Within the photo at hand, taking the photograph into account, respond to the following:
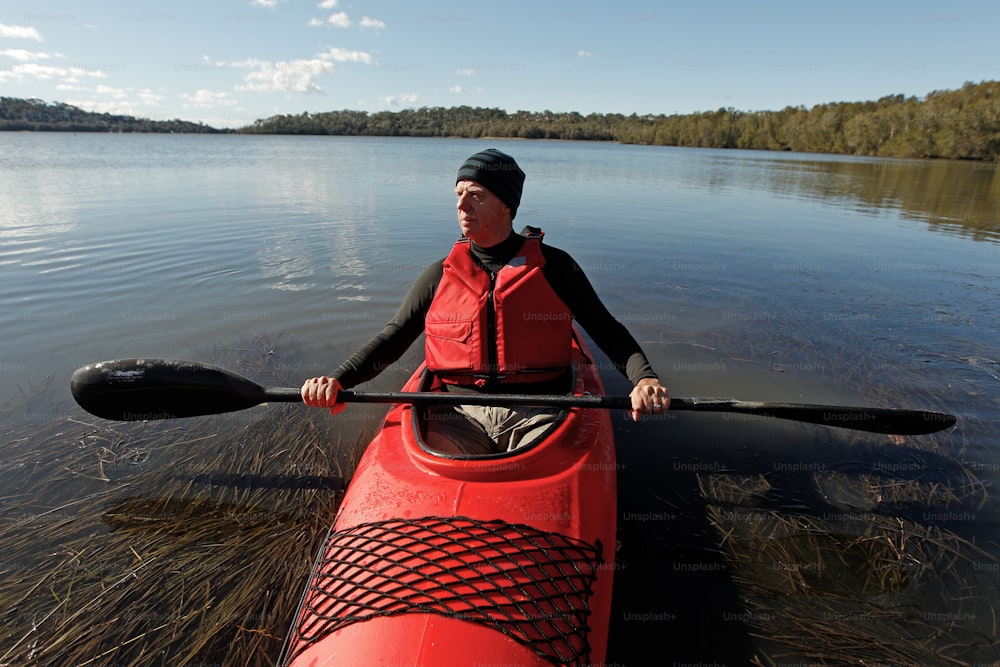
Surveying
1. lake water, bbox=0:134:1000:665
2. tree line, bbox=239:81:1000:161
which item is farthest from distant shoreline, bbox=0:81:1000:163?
lake water, bbox=0:134:1000:665

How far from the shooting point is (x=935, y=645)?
244 cm

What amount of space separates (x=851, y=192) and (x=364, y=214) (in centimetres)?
1888

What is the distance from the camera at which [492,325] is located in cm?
291

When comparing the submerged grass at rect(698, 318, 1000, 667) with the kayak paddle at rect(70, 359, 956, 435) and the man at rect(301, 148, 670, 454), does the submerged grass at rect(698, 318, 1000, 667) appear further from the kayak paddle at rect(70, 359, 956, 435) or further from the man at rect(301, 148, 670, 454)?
the man at rect(301, 148, 670, 454)

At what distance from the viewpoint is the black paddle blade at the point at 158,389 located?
10.6 feet

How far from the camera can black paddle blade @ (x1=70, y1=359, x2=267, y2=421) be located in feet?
10.6

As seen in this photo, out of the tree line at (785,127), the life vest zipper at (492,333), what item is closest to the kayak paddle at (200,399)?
the life vest zipper at (492,333)

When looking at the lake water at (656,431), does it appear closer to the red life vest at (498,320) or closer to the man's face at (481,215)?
the red life vest at (498,320)

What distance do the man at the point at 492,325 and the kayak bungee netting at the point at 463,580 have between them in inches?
29.9

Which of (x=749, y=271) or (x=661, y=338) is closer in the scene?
(x=661, y=338)

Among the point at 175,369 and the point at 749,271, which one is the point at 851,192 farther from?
the point at 175,369

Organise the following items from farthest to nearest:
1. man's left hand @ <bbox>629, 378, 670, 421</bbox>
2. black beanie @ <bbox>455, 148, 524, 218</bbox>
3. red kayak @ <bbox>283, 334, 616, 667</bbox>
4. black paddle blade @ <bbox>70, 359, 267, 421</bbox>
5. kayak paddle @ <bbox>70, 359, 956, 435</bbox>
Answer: black paddle blade @ <bbox>70, 359, 267, 421</bbox>, kayak paddle @ <bbox>70, 359, 956, 435</bbox>, black beanie @ <bbox>455, 148, 524, 218</bbox>, man's left hand @ <bbox>629, 378, 670, 421</bbox>, red kayak @ <bbox>283, 334, 616, 667</bbox>

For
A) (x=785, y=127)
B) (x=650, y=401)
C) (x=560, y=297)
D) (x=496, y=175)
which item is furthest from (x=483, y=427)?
(x=785, y=127)

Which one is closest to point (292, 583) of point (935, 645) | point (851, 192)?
point (935, 645)
